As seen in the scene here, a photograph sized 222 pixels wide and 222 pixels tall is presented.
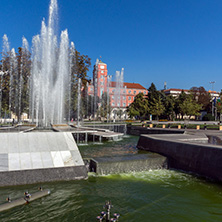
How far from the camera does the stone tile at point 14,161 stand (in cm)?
756

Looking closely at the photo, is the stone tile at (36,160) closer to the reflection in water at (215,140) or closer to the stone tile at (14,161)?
the stone tile at (14,161)

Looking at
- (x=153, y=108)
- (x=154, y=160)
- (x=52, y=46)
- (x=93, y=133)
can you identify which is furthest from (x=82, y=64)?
(x=154, y=160)

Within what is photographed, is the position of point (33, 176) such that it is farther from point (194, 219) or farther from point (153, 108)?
point (153, 108)

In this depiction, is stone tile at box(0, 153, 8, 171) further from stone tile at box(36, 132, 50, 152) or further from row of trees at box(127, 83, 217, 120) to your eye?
row of trees at box(127, 83, 217, 120)

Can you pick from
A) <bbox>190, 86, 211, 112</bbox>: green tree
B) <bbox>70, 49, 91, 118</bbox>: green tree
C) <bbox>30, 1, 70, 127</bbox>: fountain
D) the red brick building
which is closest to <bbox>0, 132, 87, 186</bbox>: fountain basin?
<bbox>30, 1, 70, 127</bbox>: fountain

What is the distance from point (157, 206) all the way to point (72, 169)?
3.45 m

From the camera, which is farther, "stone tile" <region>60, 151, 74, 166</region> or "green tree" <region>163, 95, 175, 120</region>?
"green tree" <region>163, 95, 175, 120</region>

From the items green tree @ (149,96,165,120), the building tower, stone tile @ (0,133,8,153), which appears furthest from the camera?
the building tower

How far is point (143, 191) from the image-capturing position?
751cm

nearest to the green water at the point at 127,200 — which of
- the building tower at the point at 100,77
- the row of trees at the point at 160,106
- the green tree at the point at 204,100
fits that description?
the row of trees at the point at 160,106

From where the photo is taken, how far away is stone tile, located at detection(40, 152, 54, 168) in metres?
8.02

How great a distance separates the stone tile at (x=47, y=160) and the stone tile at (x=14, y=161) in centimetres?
88

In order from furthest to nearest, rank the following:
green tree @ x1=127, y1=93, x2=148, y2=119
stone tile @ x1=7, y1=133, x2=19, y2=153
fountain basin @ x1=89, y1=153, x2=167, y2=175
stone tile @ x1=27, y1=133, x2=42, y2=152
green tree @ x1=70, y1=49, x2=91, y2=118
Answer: green tree @ x1=127, y1=93, x2=148, y2=119 → green tree @ x1=70, y1=49, x2=91, y2=118 → fountain basin @ x1=89, y1=153, x2=167, y2=175 → stone tile @ x1=27, y1=133, x2=42, y2=152 → stone tile @ x1=7, y1=133, x2=19, y2=153

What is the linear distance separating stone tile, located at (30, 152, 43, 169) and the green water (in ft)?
2.58
